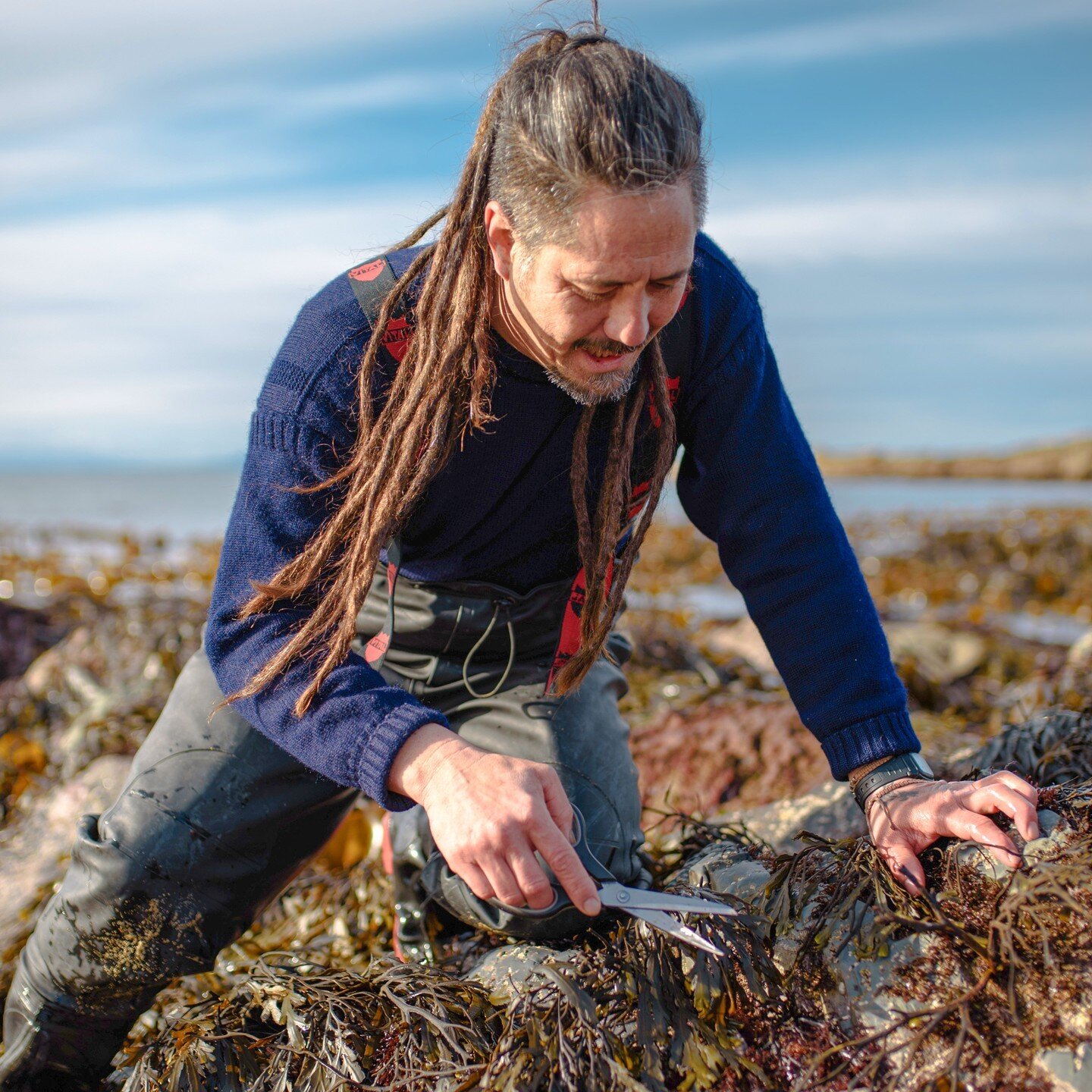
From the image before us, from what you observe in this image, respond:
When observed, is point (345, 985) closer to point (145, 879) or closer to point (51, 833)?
point (145, 879)

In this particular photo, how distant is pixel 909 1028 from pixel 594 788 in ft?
2.75

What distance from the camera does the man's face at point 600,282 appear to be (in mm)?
1722

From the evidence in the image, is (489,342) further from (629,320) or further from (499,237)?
(629,320)

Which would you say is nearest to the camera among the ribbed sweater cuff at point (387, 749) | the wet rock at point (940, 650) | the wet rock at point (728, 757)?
the ribbed sweater cuff at point (387, 749)

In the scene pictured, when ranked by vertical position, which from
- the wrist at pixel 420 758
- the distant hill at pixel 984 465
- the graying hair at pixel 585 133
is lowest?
the distant hill at pixel 984 465

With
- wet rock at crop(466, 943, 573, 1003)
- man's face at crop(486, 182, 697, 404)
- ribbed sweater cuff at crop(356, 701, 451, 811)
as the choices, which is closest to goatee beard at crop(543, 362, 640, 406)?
man's face at crop(486, 182, 697, 404)

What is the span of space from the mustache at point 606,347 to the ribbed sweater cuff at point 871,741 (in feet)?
2.63

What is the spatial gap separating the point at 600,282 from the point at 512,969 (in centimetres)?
120

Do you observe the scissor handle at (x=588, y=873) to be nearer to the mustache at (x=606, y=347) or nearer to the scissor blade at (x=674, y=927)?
the scissor blade at (x=674, y=927)

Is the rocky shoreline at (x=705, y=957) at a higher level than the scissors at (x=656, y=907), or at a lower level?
lower

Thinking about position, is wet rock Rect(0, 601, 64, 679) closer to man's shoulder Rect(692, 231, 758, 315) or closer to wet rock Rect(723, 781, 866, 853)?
wet rock Rect(723, 781, 866, 853)

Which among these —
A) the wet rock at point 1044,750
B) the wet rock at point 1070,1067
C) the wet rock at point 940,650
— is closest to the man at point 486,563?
the wet rock at point 1070,1067

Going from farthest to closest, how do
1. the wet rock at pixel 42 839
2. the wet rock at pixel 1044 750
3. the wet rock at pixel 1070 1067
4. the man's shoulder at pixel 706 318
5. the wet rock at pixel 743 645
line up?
1. the wet rock at pixel 743 645
2. the wet rock at pixel 42 839
3. the wet rock at pixel 1044 750
4. the man's shoulder at pixel 706 318
5. the wet rock at pixel 1070 1067

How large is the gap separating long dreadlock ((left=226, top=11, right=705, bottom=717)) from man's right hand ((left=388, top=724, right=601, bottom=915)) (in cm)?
35
